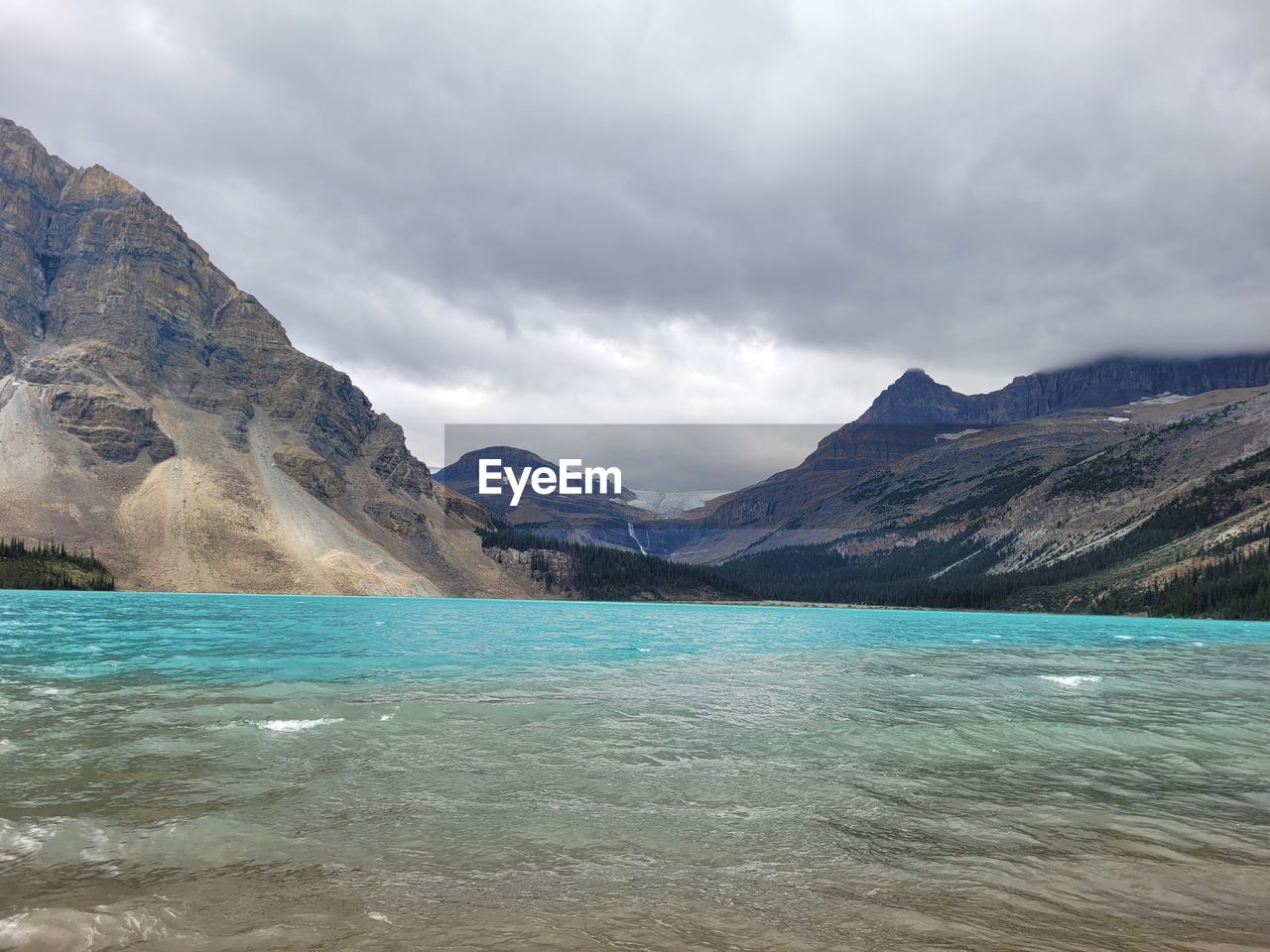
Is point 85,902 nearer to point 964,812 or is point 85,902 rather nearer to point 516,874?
point 516,874

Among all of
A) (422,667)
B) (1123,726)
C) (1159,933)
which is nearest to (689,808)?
(1159,933)

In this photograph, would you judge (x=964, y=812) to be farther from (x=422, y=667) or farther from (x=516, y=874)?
(x=422, y=667)

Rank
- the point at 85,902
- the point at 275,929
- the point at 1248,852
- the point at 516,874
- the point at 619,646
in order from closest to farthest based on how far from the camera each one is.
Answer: the point at 275,929, the point at 85,902, the point at 516,874, the point at 1248,852, the point at 619,646

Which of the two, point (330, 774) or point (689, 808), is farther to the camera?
point (330, 774)

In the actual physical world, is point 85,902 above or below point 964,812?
Result: above

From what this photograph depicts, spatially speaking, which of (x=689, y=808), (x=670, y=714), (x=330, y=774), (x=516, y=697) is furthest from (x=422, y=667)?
(x=689, y=808)

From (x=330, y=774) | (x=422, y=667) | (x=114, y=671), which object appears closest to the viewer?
(x=330, y=774)
